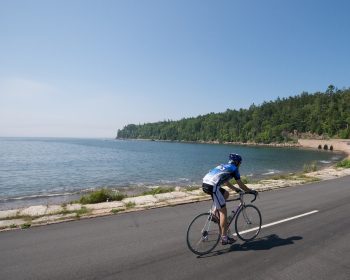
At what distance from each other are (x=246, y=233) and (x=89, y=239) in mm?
4465

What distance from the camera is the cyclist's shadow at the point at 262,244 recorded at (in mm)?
7254

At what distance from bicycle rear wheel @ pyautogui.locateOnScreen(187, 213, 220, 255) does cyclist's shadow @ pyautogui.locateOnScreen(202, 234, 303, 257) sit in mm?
219

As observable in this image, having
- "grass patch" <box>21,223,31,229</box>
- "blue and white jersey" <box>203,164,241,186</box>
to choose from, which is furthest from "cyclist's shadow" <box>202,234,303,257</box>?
"grass patch" <box>21,223,31,229</box>

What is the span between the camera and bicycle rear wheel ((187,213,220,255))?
269 inches

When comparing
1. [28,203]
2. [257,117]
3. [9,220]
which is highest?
[257,117]

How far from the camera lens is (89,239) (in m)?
8.03

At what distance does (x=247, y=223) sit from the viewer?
321 inches

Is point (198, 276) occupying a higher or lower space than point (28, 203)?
higher

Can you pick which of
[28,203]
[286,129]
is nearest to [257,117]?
[286,129]

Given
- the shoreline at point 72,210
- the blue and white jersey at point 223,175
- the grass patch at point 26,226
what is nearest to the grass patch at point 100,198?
the shoreline at point 72,210

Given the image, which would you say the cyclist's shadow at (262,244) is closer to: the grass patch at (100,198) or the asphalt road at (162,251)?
the asphalt road at (162,251)

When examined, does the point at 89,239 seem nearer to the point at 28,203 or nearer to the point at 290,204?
the point at 290,204

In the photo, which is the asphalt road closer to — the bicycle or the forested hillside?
the bicycle

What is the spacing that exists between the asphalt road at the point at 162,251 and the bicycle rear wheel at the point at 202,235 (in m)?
0.23
